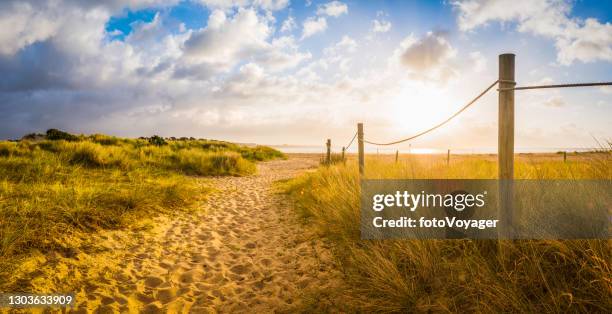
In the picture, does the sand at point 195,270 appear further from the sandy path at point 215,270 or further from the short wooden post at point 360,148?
the short wooden post at point 360,148

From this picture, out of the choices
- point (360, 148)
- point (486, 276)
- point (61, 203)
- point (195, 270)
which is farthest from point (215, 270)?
point (360, 148)

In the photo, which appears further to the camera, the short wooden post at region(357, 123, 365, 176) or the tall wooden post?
the short wooden post at region(357, 123, 365, 176)

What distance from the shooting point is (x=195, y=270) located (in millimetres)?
3811

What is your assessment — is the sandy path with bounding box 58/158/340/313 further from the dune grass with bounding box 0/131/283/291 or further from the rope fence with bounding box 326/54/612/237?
the rope fence with bounding box 326/54/612/237

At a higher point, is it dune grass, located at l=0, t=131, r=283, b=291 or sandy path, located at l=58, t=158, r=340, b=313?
dune grass, located at l=0, t=131, r=283, b=291

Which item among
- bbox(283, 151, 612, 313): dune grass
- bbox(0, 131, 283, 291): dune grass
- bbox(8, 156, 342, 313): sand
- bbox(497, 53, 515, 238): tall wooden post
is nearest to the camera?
bbox(283, 151, 612, 313): dune grass

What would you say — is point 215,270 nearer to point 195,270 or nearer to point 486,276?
point 195,270

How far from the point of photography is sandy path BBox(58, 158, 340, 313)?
302 centimetres

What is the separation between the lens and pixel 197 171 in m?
13.1

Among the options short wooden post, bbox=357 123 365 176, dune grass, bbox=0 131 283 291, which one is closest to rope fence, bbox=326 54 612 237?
short wooden post, bbox=357 123 365 176

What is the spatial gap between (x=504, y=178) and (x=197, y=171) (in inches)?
488

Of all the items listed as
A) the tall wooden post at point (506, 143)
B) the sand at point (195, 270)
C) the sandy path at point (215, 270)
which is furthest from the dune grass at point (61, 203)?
the tall wooden post at point (506, 143)

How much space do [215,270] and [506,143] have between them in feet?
11.8

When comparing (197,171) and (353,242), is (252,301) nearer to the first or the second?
(353,242)
